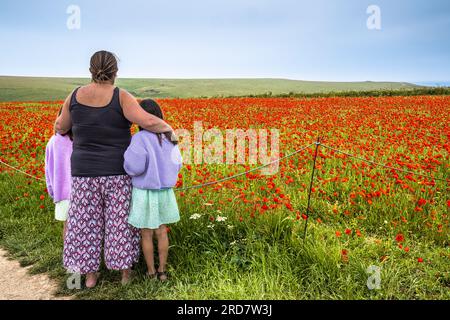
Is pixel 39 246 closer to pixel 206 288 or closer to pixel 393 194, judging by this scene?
pixel 206 288

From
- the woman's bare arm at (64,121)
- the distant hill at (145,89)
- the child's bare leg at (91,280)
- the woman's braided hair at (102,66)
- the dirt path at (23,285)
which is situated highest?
the distant hill at (145,89)

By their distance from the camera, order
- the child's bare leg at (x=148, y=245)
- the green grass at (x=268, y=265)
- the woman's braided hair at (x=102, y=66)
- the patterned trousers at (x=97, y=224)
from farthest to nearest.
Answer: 1. the child's bare leg at (x=148, y=245)
2. the patterned trousers at (x=97, y=224)
3. the green grass at (x=268, y=265)
4. the woman's braided hair at (x=102, y=66)

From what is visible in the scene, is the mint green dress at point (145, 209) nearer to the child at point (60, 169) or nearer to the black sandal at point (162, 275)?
the black sandal at point (162, 275)

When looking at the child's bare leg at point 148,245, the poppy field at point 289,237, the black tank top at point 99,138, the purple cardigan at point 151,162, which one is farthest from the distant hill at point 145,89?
the black tank top at point 99,138

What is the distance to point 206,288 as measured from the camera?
3.25 m

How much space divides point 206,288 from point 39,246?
2351 millimetres

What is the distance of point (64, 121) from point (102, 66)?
675 mm

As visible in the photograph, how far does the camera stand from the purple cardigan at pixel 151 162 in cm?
318

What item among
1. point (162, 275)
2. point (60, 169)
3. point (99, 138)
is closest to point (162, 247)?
point (162, 275)

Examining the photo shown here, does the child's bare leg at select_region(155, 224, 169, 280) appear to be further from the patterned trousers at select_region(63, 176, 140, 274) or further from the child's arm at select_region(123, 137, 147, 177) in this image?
the child's arm at select_region(123, 137, 147, 177)

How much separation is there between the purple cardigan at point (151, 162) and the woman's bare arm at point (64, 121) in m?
0.63

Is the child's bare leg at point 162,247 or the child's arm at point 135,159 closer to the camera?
the child's arm at point 135,159

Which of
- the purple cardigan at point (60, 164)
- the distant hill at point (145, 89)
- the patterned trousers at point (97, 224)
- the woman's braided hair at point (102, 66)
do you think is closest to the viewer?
the woman's braided hair at point (102, 66)
